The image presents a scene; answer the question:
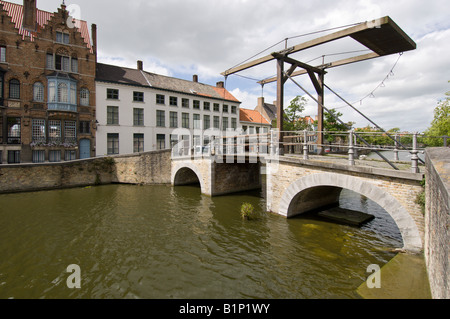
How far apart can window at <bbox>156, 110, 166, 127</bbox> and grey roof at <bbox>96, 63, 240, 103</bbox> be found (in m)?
2.85

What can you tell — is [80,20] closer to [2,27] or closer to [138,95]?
[2,27]

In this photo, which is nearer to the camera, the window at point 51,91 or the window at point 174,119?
the window at point 51,91

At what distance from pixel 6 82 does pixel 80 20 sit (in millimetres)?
10608

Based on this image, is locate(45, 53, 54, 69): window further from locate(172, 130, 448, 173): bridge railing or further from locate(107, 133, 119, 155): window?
locate(172, 130, 448, 173): bridge railing

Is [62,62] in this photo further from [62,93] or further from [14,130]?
[14,130]

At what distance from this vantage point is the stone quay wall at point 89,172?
16.8 meters

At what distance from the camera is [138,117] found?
2494 cm

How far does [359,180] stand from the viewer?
738 cm

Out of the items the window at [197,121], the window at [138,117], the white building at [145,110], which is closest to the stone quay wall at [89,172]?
the white building at [145,110]

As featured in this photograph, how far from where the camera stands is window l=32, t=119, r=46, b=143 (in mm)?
20000

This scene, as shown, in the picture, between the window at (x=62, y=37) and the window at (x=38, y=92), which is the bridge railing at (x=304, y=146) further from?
the window at (x=62, y=37)

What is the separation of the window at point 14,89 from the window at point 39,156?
5.01 metres

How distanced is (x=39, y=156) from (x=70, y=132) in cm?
325

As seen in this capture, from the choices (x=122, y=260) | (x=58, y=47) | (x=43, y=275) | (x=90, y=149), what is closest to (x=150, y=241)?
(x=122, y=260)
